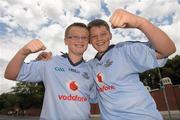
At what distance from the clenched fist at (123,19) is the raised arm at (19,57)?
3.45 ft

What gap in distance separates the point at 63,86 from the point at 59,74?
182 millimetres

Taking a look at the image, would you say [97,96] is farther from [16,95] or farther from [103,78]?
[16,95]

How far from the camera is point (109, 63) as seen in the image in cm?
363

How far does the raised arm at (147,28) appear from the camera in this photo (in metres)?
2.74

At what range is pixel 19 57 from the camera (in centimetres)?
372

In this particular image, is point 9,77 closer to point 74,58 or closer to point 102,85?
point 74,58

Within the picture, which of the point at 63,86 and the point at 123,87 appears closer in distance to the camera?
the point at 123,87

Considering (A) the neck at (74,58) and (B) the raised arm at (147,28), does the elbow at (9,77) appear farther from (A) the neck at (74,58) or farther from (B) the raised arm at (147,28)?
(B) the raised arm at (147,28)

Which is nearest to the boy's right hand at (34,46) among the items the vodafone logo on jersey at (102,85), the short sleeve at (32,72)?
the short sleeve at (32,72)

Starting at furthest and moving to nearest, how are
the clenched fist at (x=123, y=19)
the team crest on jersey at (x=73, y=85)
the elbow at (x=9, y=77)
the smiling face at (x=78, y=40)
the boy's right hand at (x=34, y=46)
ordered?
the smiling face at (x=78, y=40) → the elbow at (x=9, y=77) → the team crest on jersey at (x=73, y=85) → the boy's right hand at (x=34, y=46) → the clenched fist at (x=123, y=19)

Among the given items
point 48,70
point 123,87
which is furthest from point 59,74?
point 123,87

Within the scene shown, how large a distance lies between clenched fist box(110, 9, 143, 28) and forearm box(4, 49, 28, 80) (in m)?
1.42

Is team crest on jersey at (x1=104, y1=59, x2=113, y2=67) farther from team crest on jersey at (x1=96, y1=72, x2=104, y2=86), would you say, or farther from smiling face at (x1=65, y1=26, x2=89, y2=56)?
smiling face at (x1=65, y1=26, x2=89, y2=56)

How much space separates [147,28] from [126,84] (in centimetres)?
75
